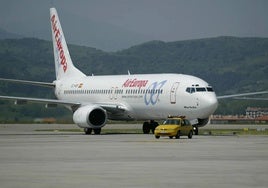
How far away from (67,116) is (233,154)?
61.9 meters

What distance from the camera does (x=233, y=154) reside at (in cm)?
3484

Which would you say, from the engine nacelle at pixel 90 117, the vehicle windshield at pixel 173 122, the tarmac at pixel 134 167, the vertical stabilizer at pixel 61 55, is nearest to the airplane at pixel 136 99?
the engine nacelle at pixel 90 117

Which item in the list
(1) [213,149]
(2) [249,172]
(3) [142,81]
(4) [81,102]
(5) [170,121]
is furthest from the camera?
(4) [81,102]

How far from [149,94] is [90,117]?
15.9ft

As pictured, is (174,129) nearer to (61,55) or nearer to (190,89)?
(190,89)

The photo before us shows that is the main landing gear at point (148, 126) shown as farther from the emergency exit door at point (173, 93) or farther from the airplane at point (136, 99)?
the emergency exit door at point (173, 93)

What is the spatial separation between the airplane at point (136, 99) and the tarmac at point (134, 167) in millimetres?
20049

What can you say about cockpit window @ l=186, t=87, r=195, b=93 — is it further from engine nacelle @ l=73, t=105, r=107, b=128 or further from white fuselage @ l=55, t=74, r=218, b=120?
engine nacelle @ l=73, t=105, r=107, b=128

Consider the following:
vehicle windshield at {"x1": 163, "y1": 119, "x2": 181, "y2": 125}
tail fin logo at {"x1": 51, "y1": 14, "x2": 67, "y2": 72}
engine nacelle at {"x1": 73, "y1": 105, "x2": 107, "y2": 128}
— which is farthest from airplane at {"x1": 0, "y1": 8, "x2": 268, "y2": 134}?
vehicle windshield at {"x1": 163, "y1": 119, "x2": 181, "y2": 125}

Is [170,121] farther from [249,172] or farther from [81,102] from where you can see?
[249,172]

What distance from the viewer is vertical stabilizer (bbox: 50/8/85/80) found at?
257 ft

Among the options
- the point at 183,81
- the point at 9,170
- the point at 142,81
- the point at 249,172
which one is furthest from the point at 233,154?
the point at 142,81

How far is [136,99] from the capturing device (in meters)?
65.7

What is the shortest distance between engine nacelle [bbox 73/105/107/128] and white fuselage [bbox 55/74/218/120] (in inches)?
107
